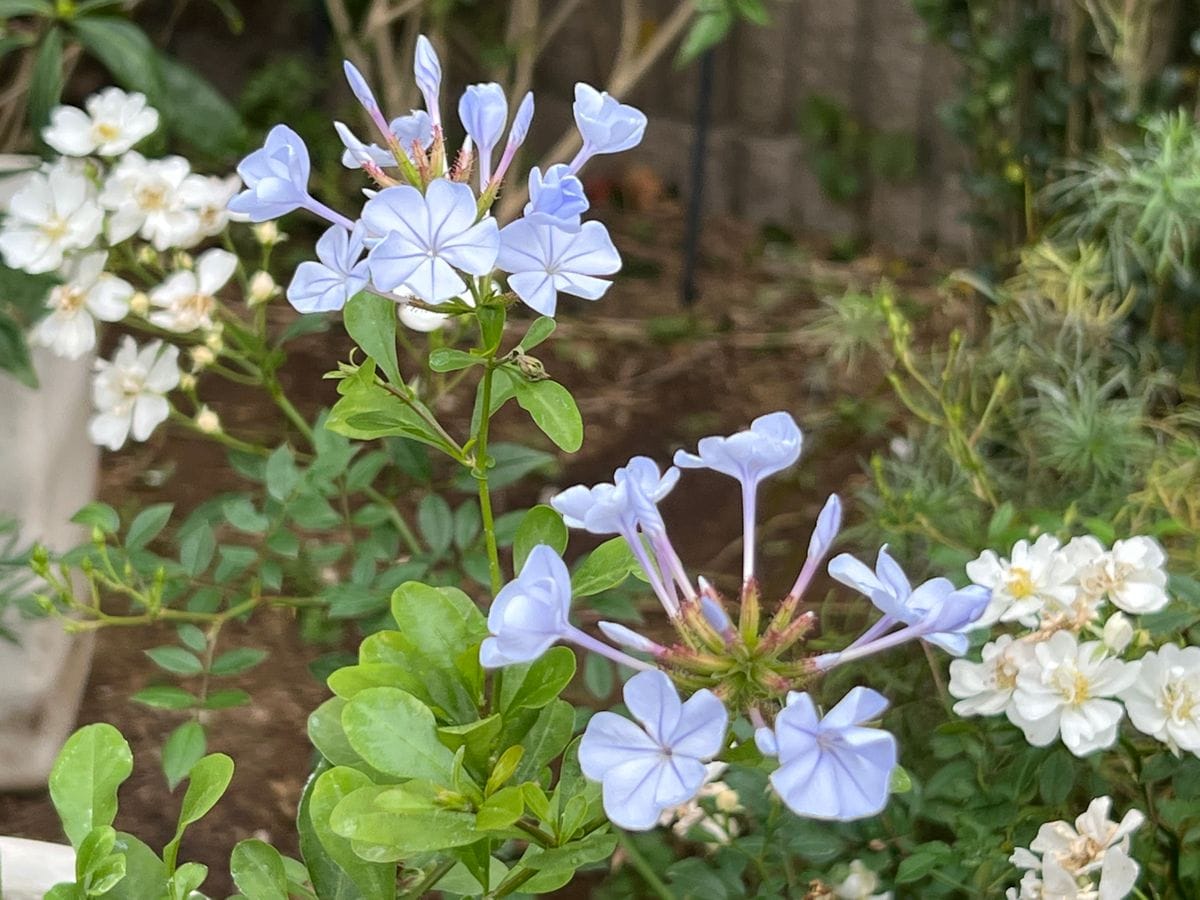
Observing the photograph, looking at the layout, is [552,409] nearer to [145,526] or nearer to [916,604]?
[916,604]

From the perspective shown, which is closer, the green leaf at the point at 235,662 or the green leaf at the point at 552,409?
the green leaf at the point at 552,409

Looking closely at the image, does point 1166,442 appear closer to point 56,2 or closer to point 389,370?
point 389,370

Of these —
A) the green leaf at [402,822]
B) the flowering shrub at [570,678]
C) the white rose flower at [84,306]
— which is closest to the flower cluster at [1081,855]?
the flowering shrub at [570,678]

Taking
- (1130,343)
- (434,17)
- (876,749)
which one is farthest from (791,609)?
(434,17)

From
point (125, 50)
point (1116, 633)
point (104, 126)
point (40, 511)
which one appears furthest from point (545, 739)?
point (125, 50)

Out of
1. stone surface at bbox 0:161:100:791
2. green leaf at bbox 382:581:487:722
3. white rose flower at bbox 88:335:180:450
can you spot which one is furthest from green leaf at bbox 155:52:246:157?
green leaf at bbox 382:581:487:722

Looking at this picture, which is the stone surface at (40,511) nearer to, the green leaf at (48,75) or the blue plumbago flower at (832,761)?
the green leaf at (48,75)
